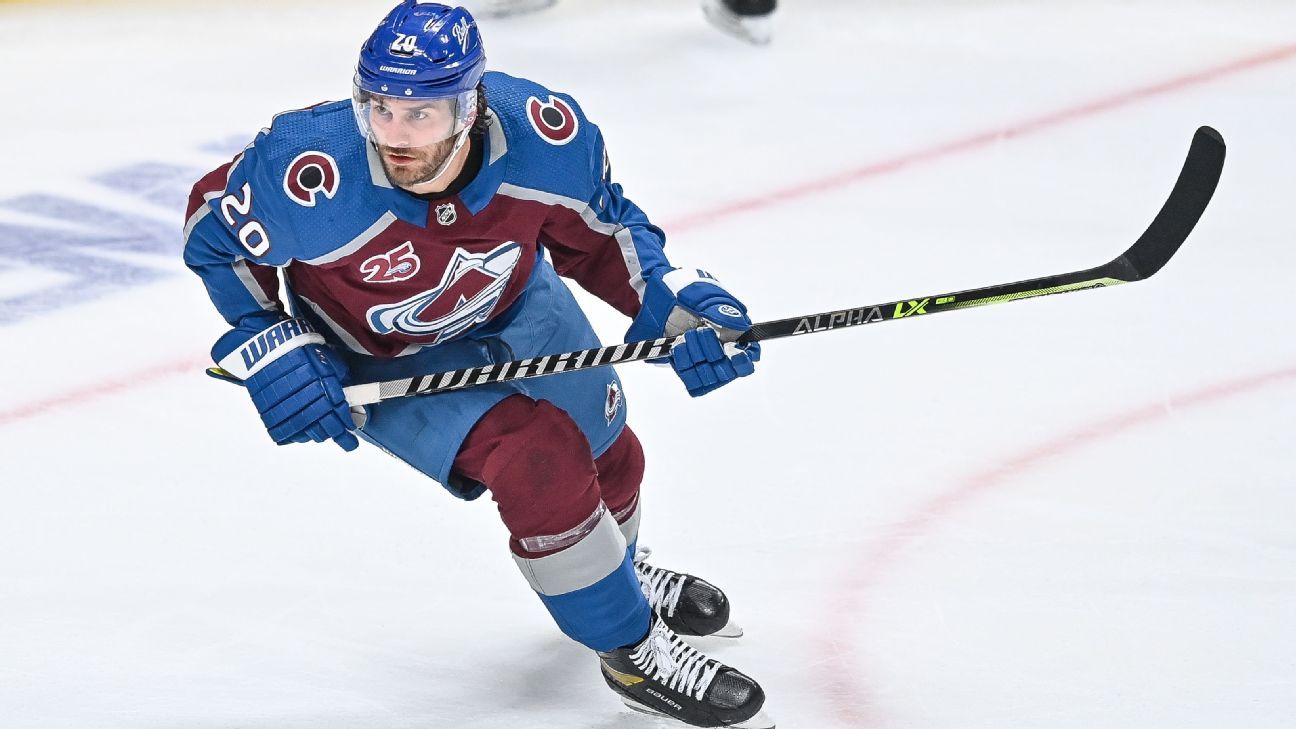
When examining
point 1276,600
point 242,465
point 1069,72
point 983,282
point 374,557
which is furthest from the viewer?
point 1069,72

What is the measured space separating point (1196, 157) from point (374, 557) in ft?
4.85

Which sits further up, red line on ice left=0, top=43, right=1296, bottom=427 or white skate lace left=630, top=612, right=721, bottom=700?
red line on ice left=0, top=43, right=1296, bottom=427

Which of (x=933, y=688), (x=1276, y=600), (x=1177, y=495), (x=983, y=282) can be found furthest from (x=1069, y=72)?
(x=933, y=688)

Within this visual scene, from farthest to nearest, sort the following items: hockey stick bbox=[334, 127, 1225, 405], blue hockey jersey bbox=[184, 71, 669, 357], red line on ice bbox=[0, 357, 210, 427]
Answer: red line on ice bbox=[0, 357, 210, 427], hockey stick bbox=[334, 127, 1225, 405], blue hockey jersey bbox=[184, 71, 669, 357]

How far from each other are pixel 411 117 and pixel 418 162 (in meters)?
0.06

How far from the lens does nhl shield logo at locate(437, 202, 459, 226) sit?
7.88 feet

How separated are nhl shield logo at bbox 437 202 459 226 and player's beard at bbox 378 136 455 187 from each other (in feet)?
0.18

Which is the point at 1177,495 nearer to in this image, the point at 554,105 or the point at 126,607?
the point at 554,105

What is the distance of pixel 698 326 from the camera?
2.61m

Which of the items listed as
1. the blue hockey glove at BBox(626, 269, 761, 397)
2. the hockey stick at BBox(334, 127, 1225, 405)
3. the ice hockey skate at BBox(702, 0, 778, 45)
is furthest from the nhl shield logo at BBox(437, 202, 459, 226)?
the ice hockey skate at BBox(702, 0, 778, 45)

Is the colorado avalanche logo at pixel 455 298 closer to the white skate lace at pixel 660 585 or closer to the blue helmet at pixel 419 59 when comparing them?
the blue helmet at pixel 419 59

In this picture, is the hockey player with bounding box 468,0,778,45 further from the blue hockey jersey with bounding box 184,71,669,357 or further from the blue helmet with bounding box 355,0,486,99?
the blue helmet with bounding box 355,0,486,99

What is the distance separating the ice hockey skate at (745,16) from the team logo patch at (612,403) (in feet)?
10.2

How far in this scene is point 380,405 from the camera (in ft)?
8.38
